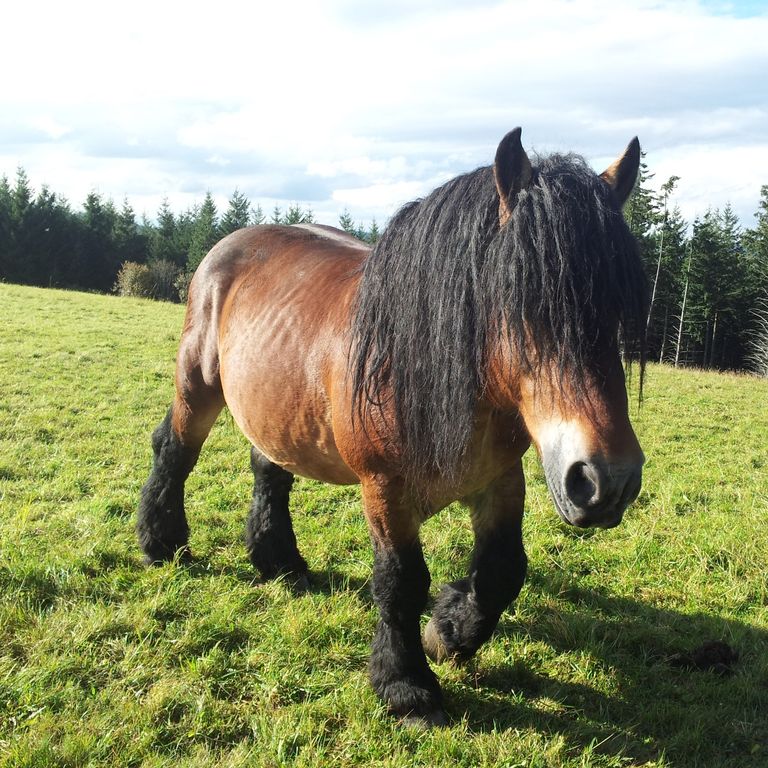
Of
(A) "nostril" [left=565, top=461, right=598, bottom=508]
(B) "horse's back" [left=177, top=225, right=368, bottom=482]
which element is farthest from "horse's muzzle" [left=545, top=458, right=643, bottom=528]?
(B) "horse's back" [left=177, top=225, right=368, bottom=482]

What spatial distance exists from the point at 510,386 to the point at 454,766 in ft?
5.00

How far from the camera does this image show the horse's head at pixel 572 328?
1.83 metres

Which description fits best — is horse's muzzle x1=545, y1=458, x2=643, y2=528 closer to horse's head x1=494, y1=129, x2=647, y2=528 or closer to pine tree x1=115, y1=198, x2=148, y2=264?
horse's head x1=494, y1=129, x2=647, y2=528

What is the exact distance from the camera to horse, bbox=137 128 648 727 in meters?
1.89

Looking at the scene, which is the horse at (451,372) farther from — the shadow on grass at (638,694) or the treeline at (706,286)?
the treeline at (706,286)

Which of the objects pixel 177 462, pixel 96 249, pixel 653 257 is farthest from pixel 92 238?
pixel 177 462

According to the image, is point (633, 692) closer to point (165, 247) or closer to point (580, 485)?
point (580, 485)

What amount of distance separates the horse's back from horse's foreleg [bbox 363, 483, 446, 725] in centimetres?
44

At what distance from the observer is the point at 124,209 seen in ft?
163

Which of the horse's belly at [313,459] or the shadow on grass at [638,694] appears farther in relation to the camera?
the horse's belly at [313,459]

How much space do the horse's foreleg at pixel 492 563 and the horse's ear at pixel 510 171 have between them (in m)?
1.29

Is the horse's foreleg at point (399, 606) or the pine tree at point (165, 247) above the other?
the pine tree at point (165, 247)

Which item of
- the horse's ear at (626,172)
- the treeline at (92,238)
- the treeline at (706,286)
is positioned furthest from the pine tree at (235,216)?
the horse's ear at (626,172)

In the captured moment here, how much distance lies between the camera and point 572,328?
1885 mm
